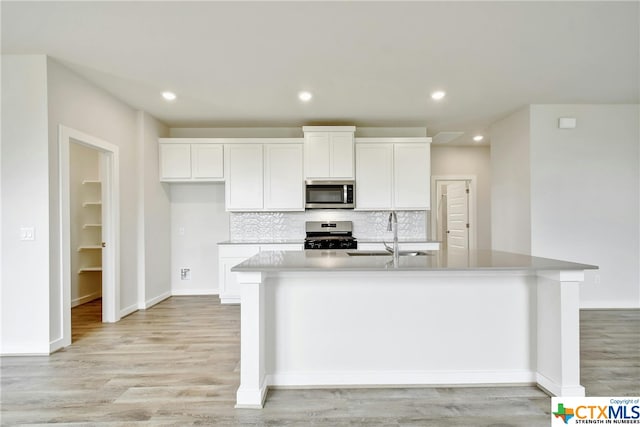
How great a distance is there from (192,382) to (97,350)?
128cm

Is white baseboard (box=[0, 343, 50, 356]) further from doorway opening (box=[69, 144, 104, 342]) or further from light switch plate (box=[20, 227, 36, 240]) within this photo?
doorway opening (box=[69, 144, 104, 342])

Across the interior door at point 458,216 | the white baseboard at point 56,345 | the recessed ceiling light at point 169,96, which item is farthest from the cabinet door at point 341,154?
the white baseboard at point 56,345

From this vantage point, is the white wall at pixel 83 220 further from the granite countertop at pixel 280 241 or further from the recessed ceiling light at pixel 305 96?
the recessed ceiling light at pixel 305 96

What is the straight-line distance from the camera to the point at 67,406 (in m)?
2.25

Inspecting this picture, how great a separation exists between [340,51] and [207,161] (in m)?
2.88

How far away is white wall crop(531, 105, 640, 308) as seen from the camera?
4496mm

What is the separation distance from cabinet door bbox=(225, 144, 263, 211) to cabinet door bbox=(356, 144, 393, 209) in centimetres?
143

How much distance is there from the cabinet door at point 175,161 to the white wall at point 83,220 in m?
1.16

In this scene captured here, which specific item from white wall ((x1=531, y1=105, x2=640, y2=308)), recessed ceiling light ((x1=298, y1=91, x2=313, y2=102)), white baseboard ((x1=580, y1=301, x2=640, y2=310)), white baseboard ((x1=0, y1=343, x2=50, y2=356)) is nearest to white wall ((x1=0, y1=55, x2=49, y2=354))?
white baseboard ((x1=0, y1=343, x2=50, y2=356))

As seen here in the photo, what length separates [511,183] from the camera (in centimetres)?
492

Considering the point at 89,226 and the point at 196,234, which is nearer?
the point at 89,226

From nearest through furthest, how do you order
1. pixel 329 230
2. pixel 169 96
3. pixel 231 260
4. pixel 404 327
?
pixel 404 327, pixel 169 96, pixel 231 260, pixel 329 230

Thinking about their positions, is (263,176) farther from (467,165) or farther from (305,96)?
(467,165)

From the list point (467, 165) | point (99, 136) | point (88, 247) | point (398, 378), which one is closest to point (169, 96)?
point (99, 136)
